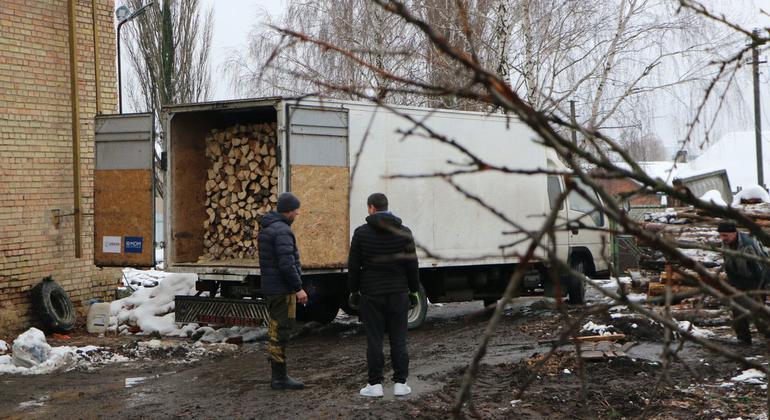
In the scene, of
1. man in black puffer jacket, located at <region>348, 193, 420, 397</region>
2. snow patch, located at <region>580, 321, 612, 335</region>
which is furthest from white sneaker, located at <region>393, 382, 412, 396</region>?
snow patch, located at <region>580, 321, 612, 335</region>

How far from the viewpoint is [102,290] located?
13984 mm

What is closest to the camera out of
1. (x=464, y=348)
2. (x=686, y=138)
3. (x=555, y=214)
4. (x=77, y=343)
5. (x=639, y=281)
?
(x=555, y=214)

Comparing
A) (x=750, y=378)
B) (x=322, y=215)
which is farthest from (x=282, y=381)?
(x=750, y=378)

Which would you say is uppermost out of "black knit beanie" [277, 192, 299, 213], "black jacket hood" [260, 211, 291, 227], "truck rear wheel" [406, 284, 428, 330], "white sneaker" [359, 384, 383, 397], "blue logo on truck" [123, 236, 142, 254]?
"black knit beanie" [277, 192, 299, 213]

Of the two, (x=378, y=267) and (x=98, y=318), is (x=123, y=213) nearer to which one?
(x=98, y=318)

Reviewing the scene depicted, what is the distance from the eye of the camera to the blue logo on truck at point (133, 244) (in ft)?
38.2

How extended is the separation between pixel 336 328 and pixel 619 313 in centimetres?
388

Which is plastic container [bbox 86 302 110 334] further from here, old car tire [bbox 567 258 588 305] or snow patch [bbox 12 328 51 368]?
old car tire [bbox 567 258 588 305]

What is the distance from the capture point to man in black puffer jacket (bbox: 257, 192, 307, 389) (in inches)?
334

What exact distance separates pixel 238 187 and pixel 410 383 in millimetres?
4969

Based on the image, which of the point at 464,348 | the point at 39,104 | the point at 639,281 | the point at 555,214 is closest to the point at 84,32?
the point at 39,104

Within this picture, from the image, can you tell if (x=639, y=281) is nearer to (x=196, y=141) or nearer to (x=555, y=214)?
(x=196, y=141)

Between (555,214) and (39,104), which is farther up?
(39,104)

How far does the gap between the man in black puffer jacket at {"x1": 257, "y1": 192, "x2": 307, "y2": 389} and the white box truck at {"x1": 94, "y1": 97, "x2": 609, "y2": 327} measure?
2076 mm
